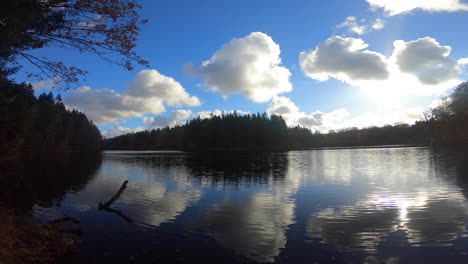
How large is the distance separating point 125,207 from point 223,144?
383ft

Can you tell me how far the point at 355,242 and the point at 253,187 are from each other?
1443 centimetres

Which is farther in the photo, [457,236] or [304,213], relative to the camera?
[304,213]

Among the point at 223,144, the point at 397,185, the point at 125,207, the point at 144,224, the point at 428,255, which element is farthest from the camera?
the point at 223,144

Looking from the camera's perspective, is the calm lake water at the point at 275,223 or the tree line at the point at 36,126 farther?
the tree line at the point at 36,126

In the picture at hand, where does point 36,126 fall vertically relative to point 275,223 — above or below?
above

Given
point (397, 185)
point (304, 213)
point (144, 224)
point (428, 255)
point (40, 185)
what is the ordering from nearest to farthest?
point (428, 255) → point (144, 224) → point (304, 213) → point (397, 185) → point (40, 185)

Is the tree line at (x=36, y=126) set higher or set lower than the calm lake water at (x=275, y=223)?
higher

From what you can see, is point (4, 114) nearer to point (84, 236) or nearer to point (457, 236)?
point (84, 236)

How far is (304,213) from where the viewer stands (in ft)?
51.7

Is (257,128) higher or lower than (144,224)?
higher

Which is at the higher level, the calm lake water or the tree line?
the tree line

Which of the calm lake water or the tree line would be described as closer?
the calm lake water

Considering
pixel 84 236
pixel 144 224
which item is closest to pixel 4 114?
pixel 84 236

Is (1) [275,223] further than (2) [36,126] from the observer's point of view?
No
